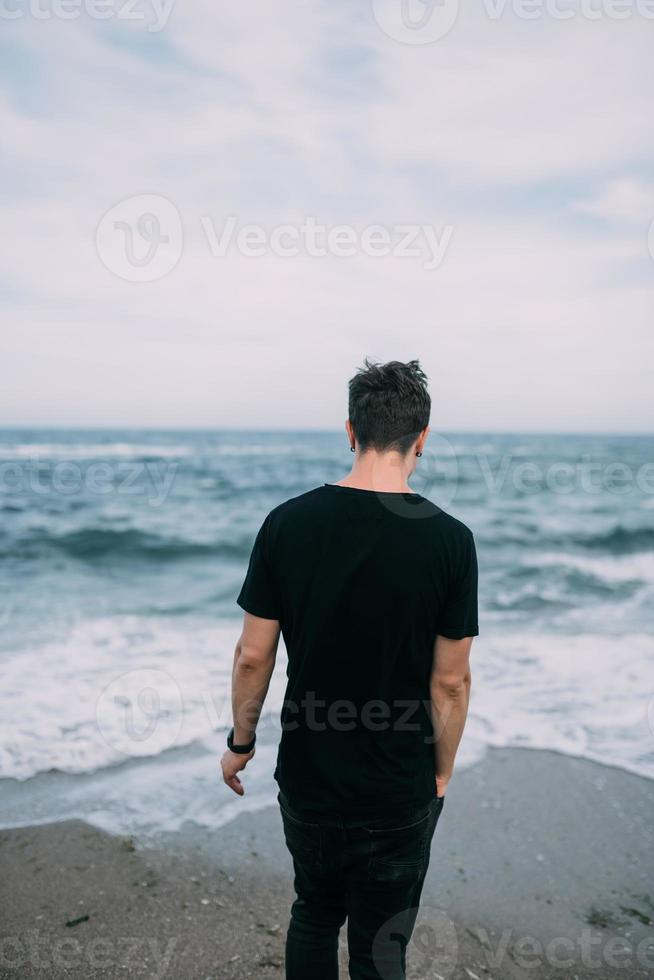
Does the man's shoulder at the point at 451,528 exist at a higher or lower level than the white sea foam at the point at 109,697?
higher

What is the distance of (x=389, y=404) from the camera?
198 cm

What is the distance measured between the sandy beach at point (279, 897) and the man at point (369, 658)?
1078 mm

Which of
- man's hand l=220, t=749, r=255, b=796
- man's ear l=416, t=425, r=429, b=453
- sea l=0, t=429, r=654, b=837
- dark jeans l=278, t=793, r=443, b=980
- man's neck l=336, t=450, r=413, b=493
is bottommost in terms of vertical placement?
sea l=0, t=429, r=654, b=837

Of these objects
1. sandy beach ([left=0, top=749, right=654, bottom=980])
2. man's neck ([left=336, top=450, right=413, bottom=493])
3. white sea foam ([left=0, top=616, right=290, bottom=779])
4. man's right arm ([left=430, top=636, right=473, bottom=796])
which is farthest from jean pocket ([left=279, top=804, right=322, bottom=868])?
white sea foam ([left=0, top=616, right=290, bottom=779])

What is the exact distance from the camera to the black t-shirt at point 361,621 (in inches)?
75.3

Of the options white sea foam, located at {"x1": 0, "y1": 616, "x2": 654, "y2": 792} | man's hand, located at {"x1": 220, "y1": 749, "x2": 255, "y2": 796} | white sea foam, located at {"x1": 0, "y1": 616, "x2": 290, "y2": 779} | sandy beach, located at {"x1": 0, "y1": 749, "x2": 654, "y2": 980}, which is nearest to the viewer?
man's hand, located at {"x1": 220, "y1": 749, "x2": 255, "y2": 796}

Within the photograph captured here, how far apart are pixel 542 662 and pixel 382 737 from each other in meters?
5.78

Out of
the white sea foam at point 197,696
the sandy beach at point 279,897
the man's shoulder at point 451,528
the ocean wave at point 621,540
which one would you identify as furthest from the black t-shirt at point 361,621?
the ocean wave at point 621,540

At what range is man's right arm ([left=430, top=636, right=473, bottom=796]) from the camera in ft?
6.68

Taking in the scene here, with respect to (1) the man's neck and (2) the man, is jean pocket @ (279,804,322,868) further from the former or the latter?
(1) the man's neck

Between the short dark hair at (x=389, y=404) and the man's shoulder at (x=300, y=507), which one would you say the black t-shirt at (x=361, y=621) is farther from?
the short dark hair at (x=389, y=404)

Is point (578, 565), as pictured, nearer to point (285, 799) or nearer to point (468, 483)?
point (285, 799)

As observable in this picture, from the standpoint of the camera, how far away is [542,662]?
7.27 meters

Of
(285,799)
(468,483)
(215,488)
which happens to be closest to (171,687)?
(285,799)
